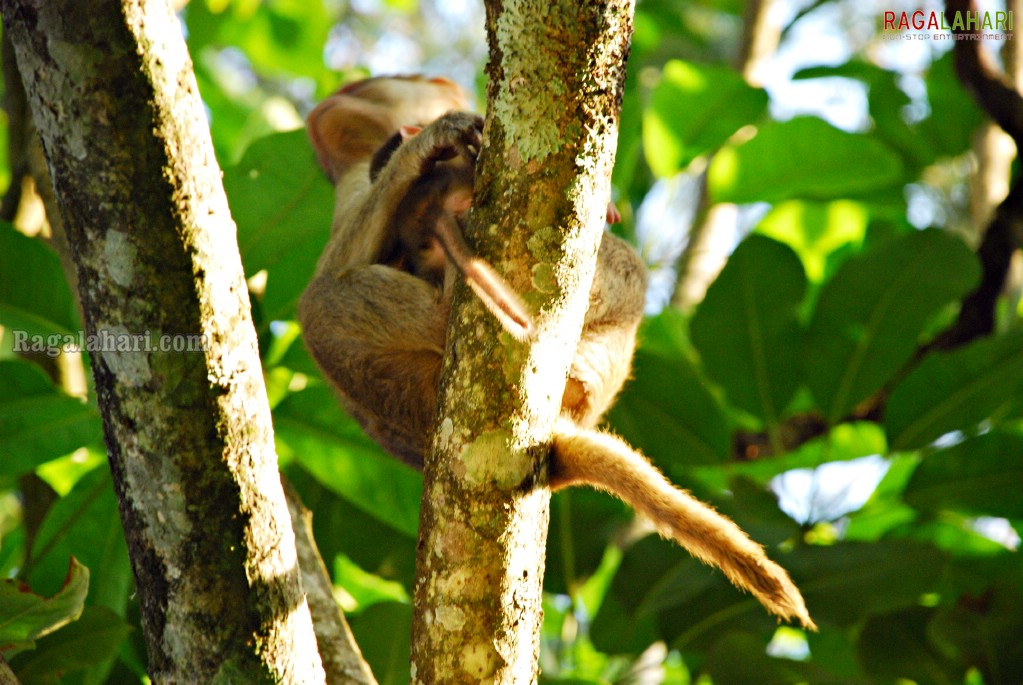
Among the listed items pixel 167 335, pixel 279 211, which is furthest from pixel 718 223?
pixel 167 335

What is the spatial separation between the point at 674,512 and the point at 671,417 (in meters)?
1.51

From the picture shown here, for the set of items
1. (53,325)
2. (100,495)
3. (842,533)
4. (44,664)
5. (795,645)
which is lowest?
(795,645)

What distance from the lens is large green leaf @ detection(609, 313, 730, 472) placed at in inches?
138

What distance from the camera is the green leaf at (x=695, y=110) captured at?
12.9ft

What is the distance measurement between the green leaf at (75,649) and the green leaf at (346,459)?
3.14 ft

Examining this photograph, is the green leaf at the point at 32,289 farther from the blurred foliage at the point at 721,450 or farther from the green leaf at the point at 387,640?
the green leaf at the point at 387,640

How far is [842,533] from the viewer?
379 centimetres

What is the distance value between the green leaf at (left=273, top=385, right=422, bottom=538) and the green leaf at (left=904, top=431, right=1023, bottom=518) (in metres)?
1.74

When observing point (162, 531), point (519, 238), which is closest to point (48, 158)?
A: point (162, 531)

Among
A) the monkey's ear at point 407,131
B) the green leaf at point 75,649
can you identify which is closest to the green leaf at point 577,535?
the monkey's ear at point 407,131

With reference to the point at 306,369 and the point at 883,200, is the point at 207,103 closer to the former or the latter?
the point at 306,369

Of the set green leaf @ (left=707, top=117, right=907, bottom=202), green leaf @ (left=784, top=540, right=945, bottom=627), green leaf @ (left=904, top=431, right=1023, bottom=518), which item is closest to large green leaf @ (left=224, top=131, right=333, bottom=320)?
green leaf @ (left=707, top=117, right=907, bottom=202)

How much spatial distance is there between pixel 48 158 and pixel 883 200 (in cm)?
365

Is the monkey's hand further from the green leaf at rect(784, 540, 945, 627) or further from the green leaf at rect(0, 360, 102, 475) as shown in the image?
the green leaf at rect(784, 540, 945, 627)
